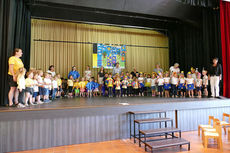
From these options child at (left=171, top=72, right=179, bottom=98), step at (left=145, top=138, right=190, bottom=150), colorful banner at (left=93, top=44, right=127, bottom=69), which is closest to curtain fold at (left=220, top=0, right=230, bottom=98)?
child at (left=171, top=72, right=179, bottom=98)

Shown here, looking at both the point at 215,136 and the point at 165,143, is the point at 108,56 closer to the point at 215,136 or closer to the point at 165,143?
the point at 165,143

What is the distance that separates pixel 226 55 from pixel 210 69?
914 millimetres

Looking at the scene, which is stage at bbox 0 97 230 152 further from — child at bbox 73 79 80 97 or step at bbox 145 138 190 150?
child at bbox 73 79 80 97

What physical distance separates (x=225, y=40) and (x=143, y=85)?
3702mm

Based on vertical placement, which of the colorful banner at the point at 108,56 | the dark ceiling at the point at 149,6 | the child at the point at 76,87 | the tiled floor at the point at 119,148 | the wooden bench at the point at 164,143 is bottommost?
the tiled floor at the point at 119,148

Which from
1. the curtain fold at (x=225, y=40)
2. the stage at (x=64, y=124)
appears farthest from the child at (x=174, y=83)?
the stage at (x=64, y=124)

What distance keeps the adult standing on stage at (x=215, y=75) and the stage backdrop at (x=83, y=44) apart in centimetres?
482

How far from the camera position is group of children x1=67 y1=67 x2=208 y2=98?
6.24 metres

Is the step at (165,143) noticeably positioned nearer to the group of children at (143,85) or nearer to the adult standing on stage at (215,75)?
the group of children at (143,85)

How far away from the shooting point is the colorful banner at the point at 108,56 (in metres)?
9.07

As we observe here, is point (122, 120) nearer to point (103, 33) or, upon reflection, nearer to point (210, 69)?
point (210, 69)

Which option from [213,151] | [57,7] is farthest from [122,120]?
[57,7]

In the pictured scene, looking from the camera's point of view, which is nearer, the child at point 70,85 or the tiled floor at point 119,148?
the tiled floor at point 119,148

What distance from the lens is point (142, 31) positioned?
1041 centimetres
